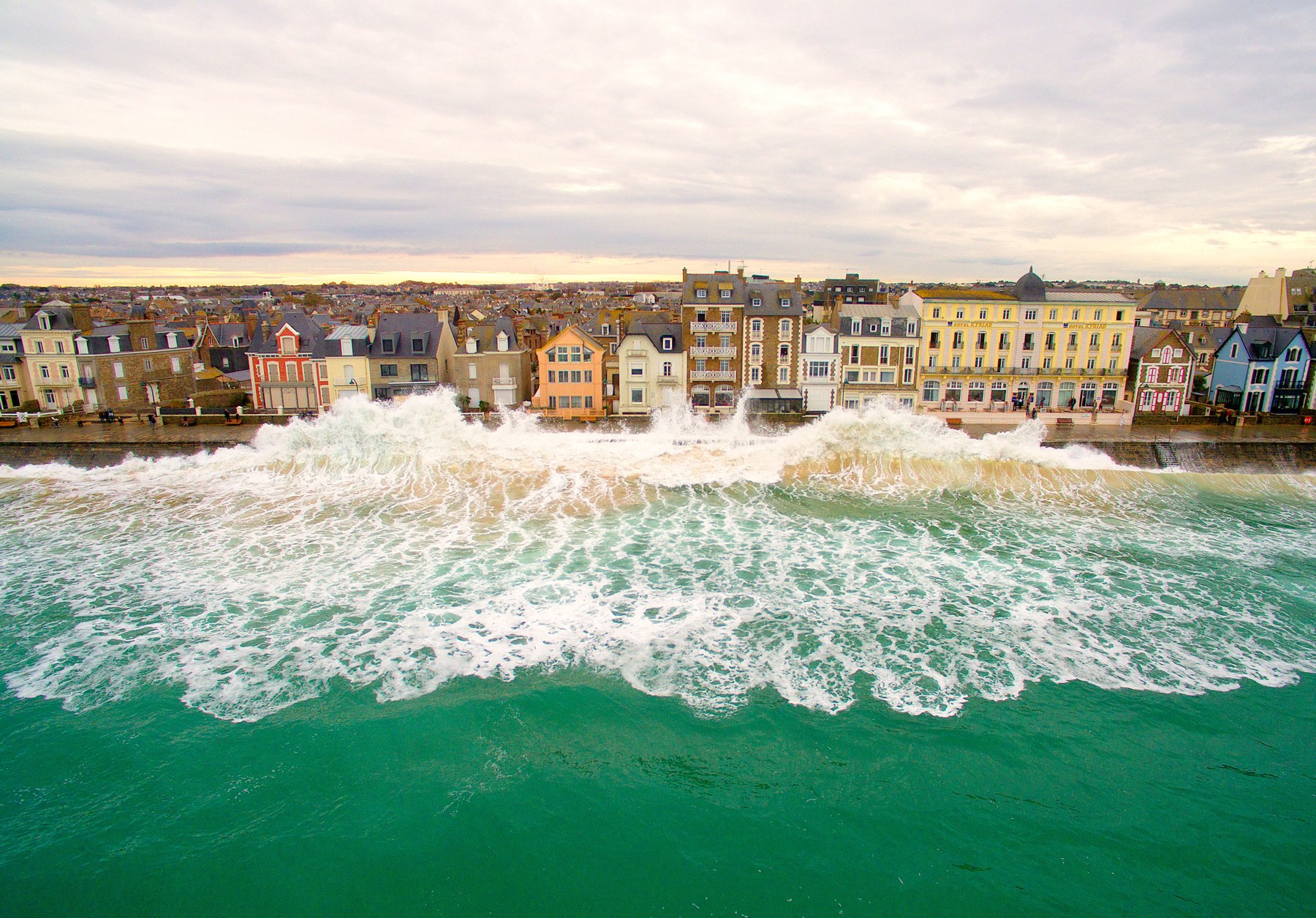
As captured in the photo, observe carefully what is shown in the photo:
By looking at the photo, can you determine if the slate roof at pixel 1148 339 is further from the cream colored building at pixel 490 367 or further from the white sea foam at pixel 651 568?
the cream colored building at pixel 490 367

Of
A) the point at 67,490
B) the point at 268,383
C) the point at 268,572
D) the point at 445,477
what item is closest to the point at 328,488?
the point at 445,477

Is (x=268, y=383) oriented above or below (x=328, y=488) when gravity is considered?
above

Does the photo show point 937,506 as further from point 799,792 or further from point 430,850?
point 430,850

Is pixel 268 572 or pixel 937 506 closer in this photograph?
pixel 268 572

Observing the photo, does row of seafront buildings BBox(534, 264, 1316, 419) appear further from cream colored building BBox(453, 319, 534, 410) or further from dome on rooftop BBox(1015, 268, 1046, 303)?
cream colored building BBox(453, 319, 534, 410)

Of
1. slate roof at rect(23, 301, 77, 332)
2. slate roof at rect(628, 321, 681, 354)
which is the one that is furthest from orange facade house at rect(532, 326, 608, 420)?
slate roof at rect(23, 301, 77, 332)

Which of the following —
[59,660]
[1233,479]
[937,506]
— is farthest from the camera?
[1233,479]

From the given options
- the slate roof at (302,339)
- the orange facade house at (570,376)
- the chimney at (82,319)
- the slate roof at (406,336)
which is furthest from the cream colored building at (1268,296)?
the chimney at (82,319)

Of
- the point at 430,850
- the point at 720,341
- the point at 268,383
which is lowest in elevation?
the point at 430,850
